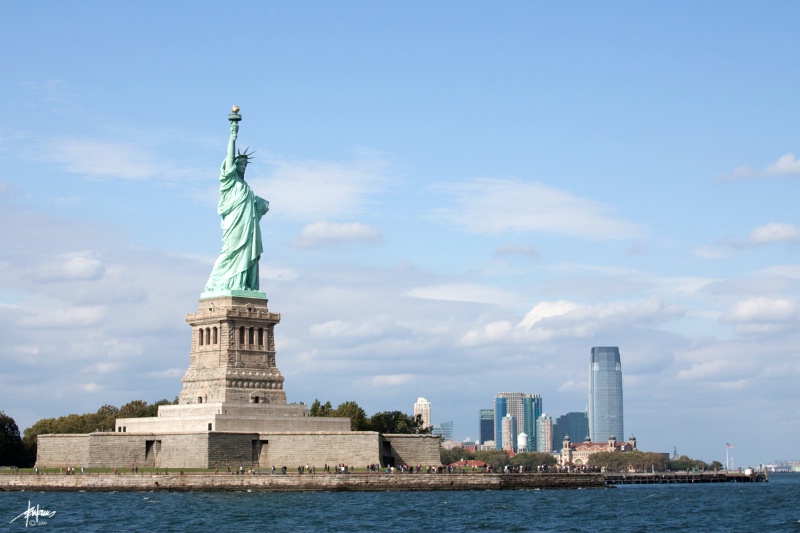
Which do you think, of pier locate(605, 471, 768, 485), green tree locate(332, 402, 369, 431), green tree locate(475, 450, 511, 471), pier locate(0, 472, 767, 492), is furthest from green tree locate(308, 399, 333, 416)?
green tree locate(475, 450, 511, 471)

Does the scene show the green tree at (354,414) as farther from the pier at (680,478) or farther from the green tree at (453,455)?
the green tree at (453,455)

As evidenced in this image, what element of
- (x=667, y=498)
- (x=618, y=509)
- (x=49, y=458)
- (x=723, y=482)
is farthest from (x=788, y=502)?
(x=723, y=482)

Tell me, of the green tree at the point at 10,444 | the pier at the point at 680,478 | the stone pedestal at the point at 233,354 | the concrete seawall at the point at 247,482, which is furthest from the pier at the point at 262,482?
the pier at the point at 680,478

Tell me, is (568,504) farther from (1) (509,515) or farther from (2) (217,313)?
(2) (217,313)

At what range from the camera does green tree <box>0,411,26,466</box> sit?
4058 inches

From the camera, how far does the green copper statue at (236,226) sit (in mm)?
93750

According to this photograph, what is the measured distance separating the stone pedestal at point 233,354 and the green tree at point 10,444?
60.0ft

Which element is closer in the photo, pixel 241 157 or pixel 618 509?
pixel 618 509

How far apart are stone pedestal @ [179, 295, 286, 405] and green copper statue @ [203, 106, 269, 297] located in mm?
1928

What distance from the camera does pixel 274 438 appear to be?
87500 mm

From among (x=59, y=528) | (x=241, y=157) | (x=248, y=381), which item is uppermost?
(x=241, y=157)

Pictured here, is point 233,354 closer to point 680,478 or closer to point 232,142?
point 232,142

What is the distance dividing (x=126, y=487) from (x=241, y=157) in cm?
2362

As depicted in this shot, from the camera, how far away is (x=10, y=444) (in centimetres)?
10444
